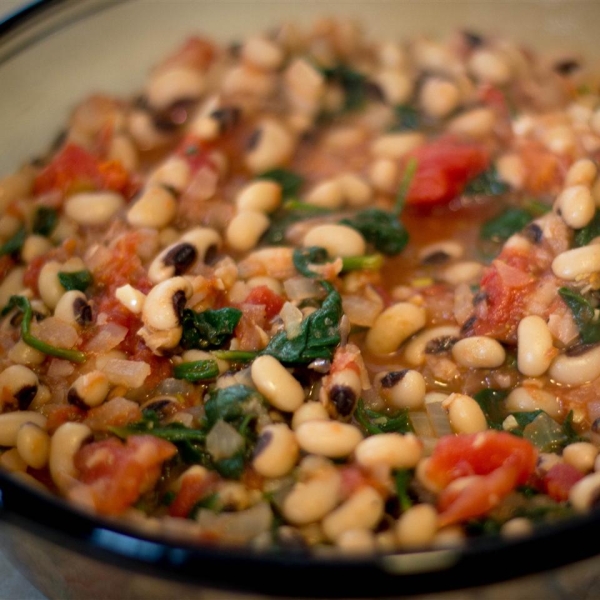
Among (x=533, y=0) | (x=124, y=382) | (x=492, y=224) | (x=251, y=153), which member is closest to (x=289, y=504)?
(x=124, y=382)

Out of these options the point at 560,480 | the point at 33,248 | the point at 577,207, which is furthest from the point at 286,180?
the point at 560,480

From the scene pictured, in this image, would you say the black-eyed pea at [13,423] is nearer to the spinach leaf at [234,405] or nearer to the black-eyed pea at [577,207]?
the spinach leaf at [234,405]

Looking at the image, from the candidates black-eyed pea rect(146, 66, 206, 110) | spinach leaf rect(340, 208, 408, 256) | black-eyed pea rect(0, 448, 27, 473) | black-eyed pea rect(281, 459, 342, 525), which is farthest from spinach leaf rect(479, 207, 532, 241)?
black-eyed pea rect(0, 448, 27, 473)

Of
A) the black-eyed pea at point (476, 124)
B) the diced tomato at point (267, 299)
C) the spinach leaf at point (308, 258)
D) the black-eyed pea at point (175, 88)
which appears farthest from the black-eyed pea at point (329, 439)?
the black-eyed pea at point (175, 88)

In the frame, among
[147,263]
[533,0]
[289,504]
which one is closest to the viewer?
[289,504]

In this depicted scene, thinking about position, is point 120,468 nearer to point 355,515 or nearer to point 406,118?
point 355,515

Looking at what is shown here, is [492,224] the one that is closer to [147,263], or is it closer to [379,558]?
[147,263]

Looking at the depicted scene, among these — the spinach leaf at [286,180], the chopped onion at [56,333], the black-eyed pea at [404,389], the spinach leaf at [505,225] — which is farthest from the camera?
the spinach leaf at [286,180]
